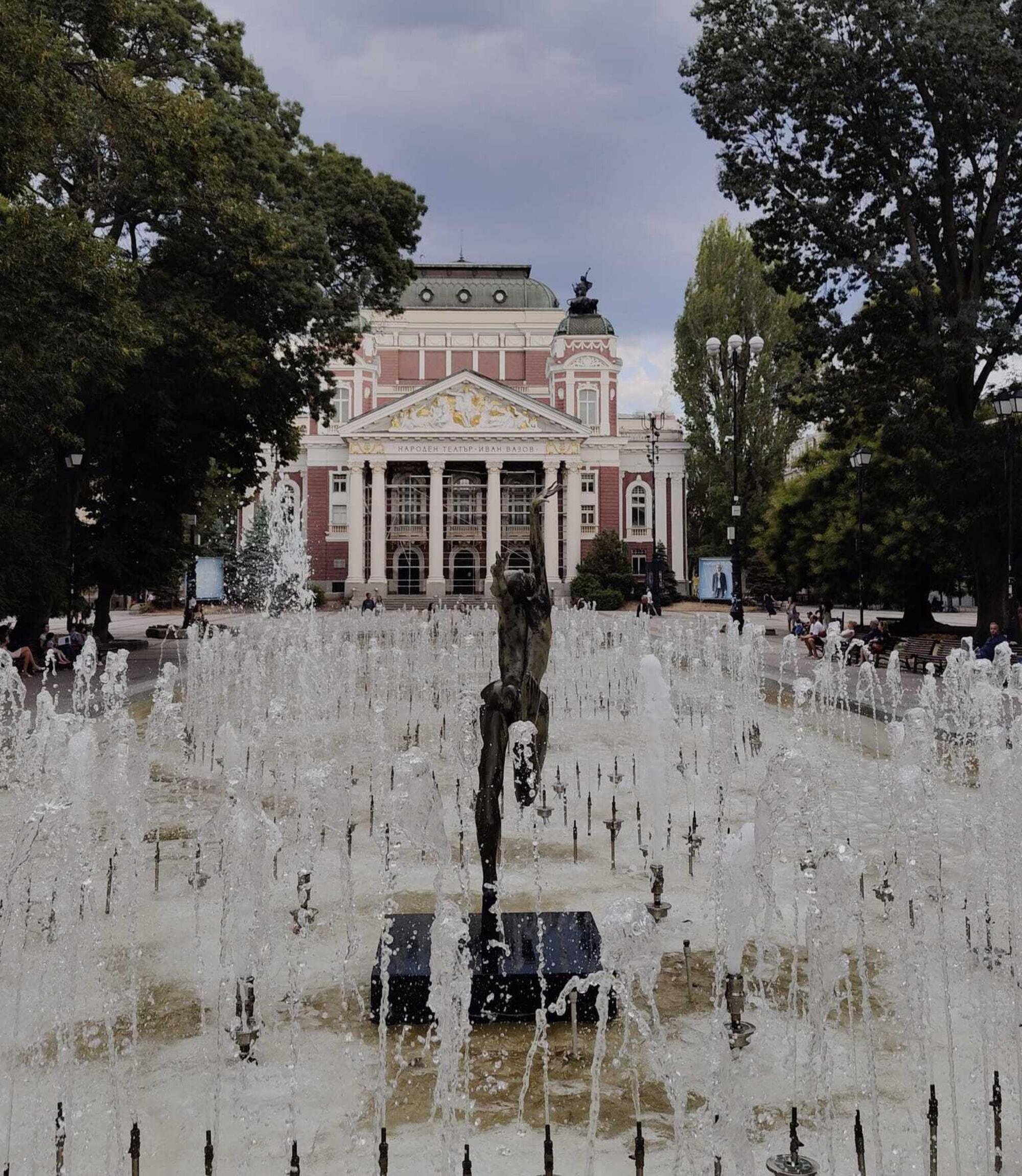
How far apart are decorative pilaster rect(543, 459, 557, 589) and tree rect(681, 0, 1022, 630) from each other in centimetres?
2815

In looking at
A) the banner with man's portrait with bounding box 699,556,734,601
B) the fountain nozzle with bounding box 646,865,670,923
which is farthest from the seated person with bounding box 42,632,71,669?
the banner with man's portrait with bounding box 699,556,734,601

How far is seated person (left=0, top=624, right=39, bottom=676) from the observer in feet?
54.4

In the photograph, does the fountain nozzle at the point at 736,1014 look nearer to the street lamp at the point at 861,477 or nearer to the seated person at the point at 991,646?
the seated person at the point at 991,646

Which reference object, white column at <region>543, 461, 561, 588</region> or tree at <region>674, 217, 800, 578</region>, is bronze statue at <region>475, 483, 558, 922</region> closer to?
tree at <region>674, 217, 800, 578</region>

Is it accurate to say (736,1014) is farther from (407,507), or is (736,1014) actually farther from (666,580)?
(407,507)

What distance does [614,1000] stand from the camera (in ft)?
14.3

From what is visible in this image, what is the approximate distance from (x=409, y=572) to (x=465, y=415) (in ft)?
29.2

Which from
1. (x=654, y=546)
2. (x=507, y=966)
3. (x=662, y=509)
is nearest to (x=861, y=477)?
(x=654, y=546)

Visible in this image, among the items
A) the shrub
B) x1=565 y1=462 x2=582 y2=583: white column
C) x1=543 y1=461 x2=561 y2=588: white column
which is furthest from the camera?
x1=565 y1=462 x2=582 y2=583: white column

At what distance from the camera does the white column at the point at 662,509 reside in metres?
50.8

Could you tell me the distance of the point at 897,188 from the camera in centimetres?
1836

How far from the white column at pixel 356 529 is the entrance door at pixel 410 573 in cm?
224

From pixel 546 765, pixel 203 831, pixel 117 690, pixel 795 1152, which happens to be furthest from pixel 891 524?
pixel 795 1152

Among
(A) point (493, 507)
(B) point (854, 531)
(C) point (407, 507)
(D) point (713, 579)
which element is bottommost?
(D) point (713, 579)
